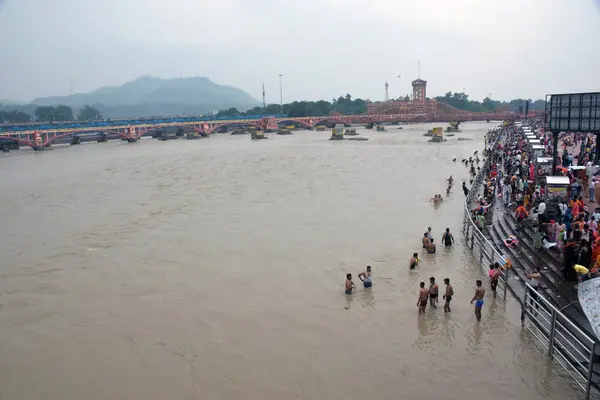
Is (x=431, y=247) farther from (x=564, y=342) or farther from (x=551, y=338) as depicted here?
(x=551, y=338)

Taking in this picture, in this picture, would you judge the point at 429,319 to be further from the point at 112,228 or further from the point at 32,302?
the point at 112,228

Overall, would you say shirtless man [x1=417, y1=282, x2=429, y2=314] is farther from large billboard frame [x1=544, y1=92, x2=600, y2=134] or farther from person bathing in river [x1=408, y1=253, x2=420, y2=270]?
large billboard frame [x1=544, y1=92, x2=600, y2=134]

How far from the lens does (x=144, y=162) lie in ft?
188

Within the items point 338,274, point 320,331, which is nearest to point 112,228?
point 338,274

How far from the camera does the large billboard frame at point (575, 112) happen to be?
873 inches

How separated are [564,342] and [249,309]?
7954mm

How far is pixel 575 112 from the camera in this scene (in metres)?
23.0

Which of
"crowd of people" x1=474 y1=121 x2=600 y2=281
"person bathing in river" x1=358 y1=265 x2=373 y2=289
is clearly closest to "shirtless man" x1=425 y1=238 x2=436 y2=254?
"crowd of people" x1=474 y1=121 x2=600 y2=281

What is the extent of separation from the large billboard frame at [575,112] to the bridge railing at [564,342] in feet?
49.7

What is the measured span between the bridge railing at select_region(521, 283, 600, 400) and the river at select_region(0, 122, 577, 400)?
257 mm

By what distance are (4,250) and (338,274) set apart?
1555 centimetres

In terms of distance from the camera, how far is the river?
400 inches

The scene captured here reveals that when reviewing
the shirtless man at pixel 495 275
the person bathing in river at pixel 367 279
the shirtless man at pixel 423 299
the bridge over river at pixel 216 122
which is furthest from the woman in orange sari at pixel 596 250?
the bridge over river at pixel 216 122

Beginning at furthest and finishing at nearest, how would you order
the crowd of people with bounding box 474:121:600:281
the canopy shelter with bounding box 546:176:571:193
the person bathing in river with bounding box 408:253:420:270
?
the canopy shelter with bounding box 546:176:571:193
the person bathing in river with bounding box 408:253:420:270
the crowd of people with bounding box 474:121:600:281
